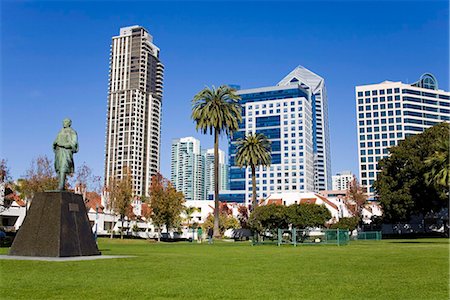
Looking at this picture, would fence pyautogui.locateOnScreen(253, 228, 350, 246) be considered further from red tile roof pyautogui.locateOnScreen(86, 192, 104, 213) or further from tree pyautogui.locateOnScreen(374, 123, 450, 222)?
red tile roof pyautogui.locateOnScreen(86, 192, 104, 213)

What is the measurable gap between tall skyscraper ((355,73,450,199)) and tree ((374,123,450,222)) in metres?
121

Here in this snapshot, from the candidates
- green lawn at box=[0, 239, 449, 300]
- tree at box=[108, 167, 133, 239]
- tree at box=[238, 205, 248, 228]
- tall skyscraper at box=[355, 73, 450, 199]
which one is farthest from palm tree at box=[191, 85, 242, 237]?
tall skyscraper at box=[355, 73, 450, 199]

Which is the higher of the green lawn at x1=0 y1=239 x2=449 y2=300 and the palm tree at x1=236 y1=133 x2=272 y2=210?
the palm tree at x1=236 y1=133 x2=272 y2=210

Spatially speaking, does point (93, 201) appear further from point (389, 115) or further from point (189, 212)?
point (389, 115)

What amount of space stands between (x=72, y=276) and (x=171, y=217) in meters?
56.3

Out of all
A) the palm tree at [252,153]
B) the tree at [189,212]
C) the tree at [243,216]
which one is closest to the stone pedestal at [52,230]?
the palm tree at [252,153]

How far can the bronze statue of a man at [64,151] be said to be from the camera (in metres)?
22.1

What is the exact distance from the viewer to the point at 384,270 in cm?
1605

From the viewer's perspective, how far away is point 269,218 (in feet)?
201

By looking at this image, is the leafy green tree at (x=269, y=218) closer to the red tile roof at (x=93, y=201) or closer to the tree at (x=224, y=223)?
the tree at (x=224, y=223)

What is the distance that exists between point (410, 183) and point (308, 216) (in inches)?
814

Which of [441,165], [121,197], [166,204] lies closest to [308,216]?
[441,165]

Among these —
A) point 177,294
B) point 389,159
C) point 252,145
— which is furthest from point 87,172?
point 177,294

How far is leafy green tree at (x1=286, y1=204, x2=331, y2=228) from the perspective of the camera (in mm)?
55875
